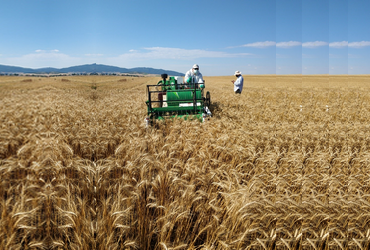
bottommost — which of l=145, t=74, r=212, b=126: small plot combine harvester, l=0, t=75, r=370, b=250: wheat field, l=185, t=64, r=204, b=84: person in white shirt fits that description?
l=0, t=75, r=370, b=250: wheat field

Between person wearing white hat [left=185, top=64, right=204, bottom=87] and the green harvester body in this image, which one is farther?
person wearing white hat [left=185, top=64, right=204, bottom=87]

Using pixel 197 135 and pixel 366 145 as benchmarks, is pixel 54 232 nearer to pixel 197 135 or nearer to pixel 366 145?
pixel 197 135

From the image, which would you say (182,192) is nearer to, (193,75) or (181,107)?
(181,107)

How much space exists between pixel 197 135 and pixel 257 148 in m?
1.60

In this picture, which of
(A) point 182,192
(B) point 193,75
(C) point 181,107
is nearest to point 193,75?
(B) point 193,75

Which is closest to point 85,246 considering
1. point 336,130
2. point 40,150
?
point 40,150

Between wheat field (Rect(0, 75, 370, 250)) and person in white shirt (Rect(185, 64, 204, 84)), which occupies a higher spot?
person in white shirt (Rect(185, 64, 204, 84))

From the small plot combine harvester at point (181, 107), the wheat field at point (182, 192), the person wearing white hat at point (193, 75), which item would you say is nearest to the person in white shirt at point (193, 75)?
the person wearing white hat at point (193, 75)

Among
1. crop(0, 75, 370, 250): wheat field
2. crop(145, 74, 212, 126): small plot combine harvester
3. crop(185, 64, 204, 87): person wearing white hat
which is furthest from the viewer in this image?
crop(185, 64, 204, 87): person wearing white hat

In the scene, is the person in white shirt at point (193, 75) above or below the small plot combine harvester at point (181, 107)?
above

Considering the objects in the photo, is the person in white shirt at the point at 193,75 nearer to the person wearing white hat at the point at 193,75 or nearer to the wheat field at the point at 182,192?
the person wearing white hat at the point at 193,75

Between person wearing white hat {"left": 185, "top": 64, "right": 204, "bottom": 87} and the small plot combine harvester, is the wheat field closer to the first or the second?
the small plot combine harvester

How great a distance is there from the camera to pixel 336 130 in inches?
250

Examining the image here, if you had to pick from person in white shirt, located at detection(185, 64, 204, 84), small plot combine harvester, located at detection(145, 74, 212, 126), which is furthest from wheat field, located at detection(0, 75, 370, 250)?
person in white shirt, located at detection(185, 64, 204, 84)
